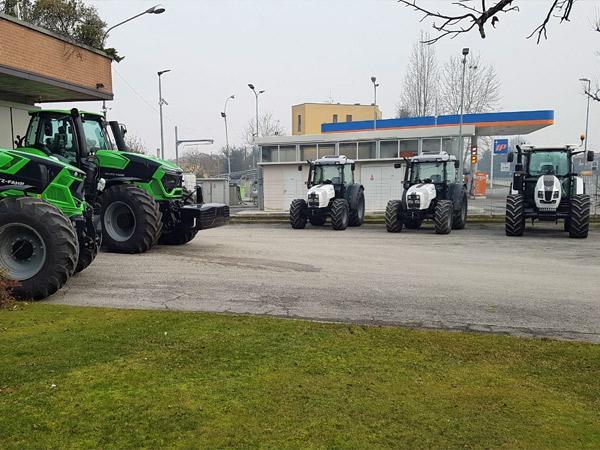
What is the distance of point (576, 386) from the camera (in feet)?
14.4

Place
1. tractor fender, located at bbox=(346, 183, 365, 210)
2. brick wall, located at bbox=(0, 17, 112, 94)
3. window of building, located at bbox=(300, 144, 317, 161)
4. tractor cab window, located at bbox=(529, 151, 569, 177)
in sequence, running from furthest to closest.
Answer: window of building, located at bbox=(300, 144, 317, 161), tractor fender, located at bbox=(346, 183, 365, 210), tractor cab window, located at bbox=(529, 151, 569, 177), brick wall, located at bbox=(0, 17, 112, 94)

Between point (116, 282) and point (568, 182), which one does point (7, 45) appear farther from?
point (568, 182)

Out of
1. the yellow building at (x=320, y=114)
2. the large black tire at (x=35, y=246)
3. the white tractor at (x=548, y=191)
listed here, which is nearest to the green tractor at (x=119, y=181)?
the large black tire at (x=35, y=246)

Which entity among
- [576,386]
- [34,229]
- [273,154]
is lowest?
[576,386]

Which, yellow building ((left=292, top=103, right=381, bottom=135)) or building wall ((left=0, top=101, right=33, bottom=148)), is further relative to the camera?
yellow building ((left=292, top=103, right=381, bottom=135))

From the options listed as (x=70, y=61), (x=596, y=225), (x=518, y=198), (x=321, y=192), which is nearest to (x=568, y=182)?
(x=518, y=198)

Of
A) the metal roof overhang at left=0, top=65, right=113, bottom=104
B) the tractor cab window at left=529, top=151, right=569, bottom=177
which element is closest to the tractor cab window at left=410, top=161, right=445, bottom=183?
the tractor cab window at left=529, top=151, right=569, bottom=177

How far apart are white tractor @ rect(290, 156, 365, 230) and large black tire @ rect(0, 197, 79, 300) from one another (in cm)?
1298

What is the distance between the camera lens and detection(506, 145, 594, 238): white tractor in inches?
→ 655

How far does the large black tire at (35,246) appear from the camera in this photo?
7.38 m

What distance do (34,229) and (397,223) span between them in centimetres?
1349

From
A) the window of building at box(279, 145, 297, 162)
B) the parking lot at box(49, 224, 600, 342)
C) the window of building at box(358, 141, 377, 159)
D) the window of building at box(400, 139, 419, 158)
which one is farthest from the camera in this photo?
the window of building at box(279, 145, 297, 162)

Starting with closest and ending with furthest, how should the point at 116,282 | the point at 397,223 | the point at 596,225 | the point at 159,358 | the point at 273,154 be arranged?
1. the point at 159,358
2. the point at 116,282
3. the point at 397,223
4. the point at 596,225
5. the point at 273,154

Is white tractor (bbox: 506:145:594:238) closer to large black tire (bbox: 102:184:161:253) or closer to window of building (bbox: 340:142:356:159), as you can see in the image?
window of building (bbox: 340:142:356:159)
